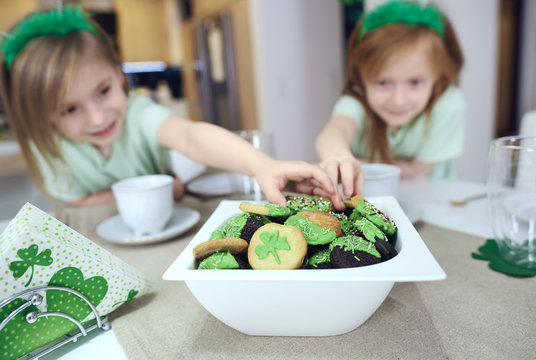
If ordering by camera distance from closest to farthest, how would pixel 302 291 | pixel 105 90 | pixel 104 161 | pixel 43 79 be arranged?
pixel 302 291
pixel 43 79
pixel 105 90
pixel 104 161

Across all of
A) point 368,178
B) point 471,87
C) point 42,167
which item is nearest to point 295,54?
point 471,87

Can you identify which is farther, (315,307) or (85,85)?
(85,85)

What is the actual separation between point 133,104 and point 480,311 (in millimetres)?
1117

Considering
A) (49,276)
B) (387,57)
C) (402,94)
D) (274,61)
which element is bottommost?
(49,276)

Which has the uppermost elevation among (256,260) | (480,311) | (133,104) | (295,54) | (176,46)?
(176,46)

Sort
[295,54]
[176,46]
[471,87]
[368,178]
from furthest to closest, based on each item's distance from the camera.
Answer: [176,46] < [295,54] < [471,87] < [368,178]

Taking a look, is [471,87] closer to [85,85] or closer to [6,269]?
[85,85]

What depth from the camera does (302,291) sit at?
357 millimetres

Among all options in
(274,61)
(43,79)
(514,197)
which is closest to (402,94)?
(514,197)

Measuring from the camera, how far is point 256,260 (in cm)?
38

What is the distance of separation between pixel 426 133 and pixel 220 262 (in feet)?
3.74

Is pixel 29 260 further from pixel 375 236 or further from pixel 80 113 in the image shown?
pixel 80 113

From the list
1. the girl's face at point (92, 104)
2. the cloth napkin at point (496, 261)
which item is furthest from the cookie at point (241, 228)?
the girl's face at point (92, 104)

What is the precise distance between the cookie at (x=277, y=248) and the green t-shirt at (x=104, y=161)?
0.86 meters
